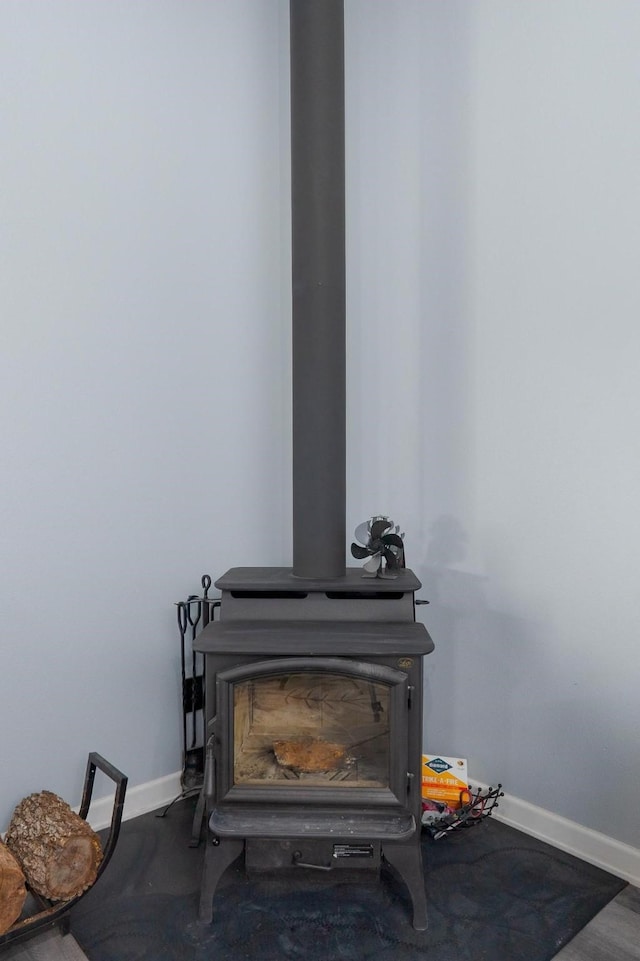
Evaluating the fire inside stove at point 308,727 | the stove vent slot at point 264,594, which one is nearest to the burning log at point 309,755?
the fire inside stove at point 308,727

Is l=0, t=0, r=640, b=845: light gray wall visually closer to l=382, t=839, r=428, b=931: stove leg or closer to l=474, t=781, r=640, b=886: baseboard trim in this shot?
l=474, t=781, r=640, b=886: baseboard trim

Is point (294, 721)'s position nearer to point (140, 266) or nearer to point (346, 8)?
point (140, 266)

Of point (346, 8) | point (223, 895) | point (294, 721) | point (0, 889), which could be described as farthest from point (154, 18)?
point (223, 895)

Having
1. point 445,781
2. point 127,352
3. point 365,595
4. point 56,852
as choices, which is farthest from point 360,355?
point 56,852

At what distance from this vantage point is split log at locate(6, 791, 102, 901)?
1472 mm

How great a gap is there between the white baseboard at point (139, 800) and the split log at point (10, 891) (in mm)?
484

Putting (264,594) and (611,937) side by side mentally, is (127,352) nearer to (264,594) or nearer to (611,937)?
(264,594)

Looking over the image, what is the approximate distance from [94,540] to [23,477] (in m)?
0.27

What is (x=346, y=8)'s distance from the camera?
2299 mm

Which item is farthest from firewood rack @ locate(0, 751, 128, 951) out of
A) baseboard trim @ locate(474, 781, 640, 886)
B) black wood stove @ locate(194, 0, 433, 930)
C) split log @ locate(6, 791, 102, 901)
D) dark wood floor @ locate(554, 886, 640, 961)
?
baseboard trim @ locate(474, 781, 640, 886)

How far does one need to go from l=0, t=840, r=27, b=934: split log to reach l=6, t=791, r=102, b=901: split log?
62 millimetres

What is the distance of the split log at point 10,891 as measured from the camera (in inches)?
54.1

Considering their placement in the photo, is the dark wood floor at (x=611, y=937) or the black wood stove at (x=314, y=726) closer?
the dark wood floor at (x=611, y=937)

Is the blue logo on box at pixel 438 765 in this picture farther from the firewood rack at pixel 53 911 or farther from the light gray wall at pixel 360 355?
the firewood rack at pixel 53 911
